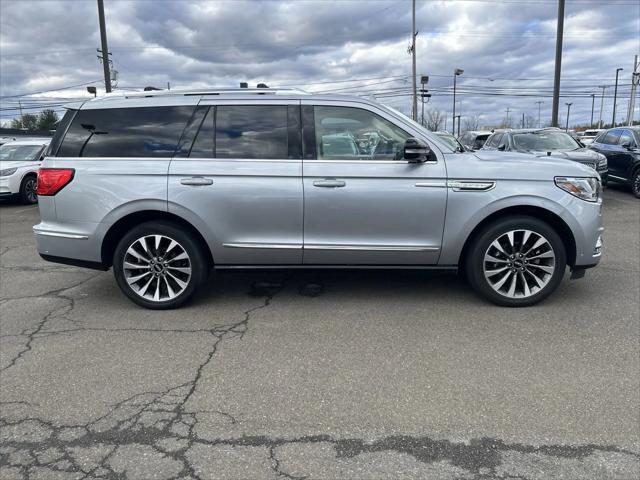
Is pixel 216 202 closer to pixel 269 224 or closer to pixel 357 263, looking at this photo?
pixel 269 224

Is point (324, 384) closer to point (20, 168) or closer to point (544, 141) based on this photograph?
point (544, 141)

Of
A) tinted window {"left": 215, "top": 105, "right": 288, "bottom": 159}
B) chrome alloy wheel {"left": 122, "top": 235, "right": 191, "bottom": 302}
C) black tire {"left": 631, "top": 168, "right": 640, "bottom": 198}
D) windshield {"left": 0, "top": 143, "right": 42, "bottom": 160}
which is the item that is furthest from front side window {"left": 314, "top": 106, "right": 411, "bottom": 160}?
windshield {"left": 0, "top": 143, "right": 42, "bottom": 160}

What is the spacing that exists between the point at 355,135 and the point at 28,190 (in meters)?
11.9

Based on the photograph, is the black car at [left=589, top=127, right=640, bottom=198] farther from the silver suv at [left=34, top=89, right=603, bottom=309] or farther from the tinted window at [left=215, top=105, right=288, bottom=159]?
the tinted window at [left=215, top=105, right=288, bottom=159]

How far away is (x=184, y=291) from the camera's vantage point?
471cm

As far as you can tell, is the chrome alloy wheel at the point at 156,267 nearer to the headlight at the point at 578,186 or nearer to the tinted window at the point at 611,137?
the headlight at the point at 578,186

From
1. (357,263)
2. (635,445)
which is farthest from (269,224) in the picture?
(635,445)

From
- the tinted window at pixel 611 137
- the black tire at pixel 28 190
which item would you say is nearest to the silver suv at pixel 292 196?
the tinted window at pixel 611 137

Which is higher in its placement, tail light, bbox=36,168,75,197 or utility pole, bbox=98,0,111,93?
utility pole, bbox=98,0,111,93

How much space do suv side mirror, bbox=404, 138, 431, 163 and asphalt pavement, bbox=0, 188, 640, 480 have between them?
1.38m

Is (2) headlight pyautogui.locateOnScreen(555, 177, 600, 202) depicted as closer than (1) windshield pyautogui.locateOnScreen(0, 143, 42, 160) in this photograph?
Yes

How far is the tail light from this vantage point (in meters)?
4.62

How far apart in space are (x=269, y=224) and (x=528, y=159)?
8.16 ft

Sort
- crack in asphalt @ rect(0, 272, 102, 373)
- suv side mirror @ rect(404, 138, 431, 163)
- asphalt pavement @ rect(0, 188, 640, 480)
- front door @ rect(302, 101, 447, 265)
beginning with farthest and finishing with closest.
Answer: front door @ rect(302, 101, 447, 265) < suv side mirror @ rect(404, 138, 431, 163) < crack in asphalt @ rect(0, 272, 102, 373) < asphalt pavement @ rect(0, 188, 640, 480)
